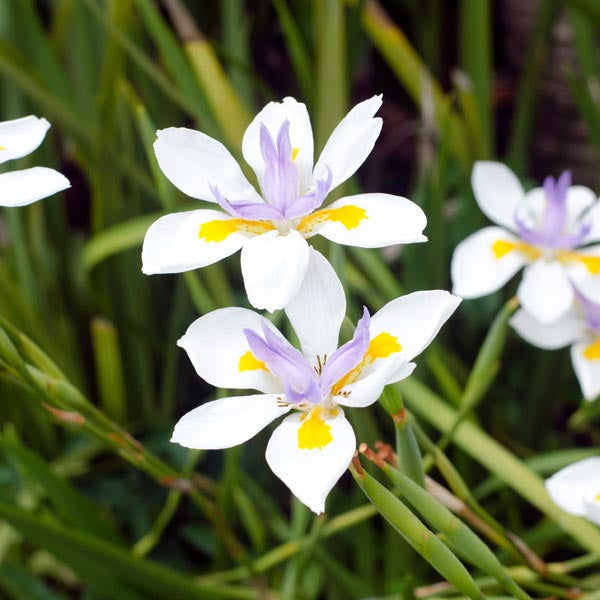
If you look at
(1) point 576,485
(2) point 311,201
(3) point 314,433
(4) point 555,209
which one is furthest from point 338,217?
(4) point 555,209

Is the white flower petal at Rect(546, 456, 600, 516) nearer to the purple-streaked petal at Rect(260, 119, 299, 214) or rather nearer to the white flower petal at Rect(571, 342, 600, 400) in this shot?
the white flower petal at Rect(571, 342, 600, 400)

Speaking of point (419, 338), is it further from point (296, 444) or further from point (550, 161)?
point (550, 161)

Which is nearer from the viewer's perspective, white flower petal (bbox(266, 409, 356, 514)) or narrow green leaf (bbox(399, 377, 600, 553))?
white flower petal (bbox(266, 409, 356, 514))

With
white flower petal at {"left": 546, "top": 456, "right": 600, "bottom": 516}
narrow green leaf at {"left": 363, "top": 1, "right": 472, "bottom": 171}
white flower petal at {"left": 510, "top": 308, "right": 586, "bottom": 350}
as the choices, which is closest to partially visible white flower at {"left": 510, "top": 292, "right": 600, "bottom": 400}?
white flower petal at {"left": 510, "top": 308, "right": 586, "bottom": 350}

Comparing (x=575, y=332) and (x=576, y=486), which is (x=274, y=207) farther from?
(x=575, y=332)

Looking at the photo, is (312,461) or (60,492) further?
(60,492)

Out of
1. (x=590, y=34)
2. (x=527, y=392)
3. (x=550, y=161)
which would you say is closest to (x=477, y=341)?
(x=527, y=392)
